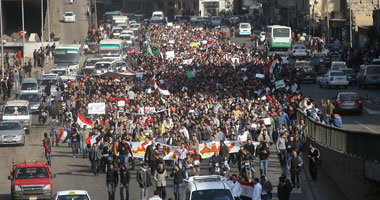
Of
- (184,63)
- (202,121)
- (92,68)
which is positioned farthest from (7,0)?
(202,121)

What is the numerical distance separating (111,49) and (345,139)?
46966 mm

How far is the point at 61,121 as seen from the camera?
43750mm

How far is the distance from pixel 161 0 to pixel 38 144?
380ft

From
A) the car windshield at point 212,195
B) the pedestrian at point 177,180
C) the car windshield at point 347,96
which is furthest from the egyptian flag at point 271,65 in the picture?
the car windshield at point 212,195

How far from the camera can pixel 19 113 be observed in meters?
42.8

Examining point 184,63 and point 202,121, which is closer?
point 202,121

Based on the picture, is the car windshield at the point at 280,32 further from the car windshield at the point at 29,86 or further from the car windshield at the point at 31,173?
the car windshield at the point at 31,173

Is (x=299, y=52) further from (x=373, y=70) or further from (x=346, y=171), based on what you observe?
(x=346, y=171)

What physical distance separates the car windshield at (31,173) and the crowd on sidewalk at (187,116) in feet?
6.65

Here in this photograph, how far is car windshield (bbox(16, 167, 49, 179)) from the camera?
26797 mm

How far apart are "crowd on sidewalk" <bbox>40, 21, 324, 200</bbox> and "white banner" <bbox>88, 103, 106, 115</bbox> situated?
338mm

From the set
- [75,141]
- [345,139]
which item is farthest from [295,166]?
[75,141]

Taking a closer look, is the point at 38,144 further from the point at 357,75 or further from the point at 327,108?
the point at 357,75

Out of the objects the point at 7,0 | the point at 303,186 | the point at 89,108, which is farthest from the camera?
the point at 7,0
